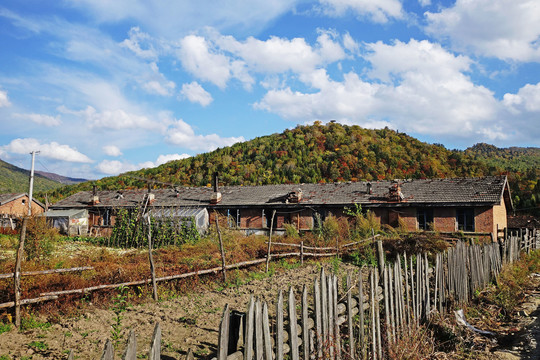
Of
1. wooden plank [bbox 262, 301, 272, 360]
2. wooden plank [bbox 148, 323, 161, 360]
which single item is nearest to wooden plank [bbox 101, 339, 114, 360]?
wooden plank [bbox 148, 323, 161, 360]

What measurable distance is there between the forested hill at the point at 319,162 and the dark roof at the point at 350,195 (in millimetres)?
24300

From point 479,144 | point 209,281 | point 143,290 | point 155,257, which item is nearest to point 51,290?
A: point 143,290

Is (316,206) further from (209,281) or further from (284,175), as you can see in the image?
(284,175)

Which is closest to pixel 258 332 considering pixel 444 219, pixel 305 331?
pixel 305 331

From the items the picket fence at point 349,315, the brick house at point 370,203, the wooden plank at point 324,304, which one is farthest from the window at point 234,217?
the wooden plank at point 324,304

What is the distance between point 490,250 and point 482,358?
5673 millimetres

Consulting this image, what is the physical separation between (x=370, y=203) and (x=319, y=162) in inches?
1447

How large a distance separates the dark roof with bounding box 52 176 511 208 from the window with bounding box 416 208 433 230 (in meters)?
0.70

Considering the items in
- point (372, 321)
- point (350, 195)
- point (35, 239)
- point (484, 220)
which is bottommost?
point (372, 321)

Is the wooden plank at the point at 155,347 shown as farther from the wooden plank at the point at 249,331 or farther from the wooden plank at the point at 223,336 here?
the wooden plank at the point at 249,331

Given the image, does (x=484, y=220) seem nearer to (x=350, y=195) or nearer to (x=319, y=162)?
(x=350, y=195)

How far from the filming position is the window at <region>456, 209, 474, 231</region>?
2369 centimetres

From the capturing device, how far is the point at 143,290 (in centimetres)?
1002

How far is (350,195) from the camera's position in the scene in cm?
2783
